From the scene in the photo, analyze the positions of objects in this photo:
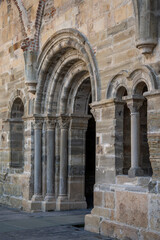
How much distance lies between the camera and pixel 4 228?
7820 mm

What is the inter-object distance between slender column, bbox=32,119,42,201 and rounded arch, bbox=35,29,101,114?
0.40 metres

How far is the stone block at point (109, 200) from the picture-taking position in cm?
711

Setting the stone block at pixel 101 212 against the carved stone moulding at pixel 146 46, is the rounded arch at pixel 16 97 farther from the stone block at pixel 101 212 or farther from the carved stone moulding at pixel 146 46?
the carved stone moulding at pixel 146 46

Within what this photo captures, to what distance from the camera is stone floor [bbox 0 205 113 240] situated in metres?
7.04

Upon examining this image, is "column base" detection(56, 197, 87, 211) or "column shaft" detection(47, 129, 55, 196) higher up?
"column shaft" detection(47, 129, 55, 196)

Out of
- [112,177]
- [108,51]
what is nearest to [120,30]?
[108,51]

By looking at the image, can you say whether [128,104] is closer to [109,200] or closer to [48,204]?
[109,200]

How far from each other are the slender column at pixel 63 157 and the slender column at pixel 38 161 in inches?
21.6

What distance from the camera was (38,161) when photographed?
32.8ft

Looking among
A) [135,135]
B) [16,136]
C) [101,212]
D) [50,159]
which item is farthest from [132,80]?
[16,136]

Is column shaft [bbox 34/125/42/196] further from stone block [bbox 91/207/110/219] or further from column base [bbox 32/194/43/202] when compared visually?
stone block [bbox 91/207/110/219]

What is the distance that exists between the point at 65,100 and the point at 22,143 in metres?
2.35

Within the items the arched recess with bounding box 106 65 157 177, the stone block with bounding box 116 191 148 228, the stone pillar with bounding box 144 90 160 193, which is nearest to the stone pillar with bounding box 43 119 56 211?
the arched recess with bounding box 106 65 157 177

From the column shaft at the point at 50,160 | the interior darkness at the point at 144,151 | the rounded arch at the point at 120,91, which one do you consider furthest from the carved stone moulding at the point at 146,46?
the column shaft at the point at 50,160
